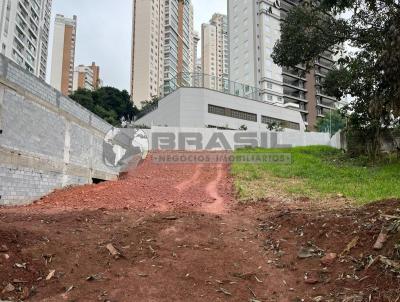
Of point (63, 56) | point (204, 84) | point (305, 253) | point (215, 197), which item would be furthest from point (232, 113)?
point (63, 56)

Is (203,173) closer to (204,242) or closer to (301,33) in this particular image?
(301,33)

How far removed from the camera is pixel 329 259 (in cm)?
547

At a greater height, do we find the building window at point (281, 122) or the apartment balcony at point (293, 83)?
the apartment balcony at point (293, 83)

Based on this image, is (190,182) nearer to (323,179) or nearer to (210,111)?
(323,179)

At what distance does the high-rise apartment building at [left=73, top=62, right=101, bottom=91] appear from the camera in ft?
285

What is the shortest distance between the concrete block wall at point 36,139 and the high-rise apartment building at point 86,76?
2844 inches

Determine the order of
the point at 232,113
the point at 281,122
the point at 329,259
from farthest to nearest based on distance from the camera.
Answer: the point at 281,122
the point at 232,113
the point at 329,259

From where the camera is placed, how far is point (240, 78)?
63812 mm

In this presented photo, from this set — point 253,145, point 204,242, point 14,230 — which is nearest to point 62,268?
point 14,230

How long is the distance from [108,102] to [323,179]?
4033 centimetres

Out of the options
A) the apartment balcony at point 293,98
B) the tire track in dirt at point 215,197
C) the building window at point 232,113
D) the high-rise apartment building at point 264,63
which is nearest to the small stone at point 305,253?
the tire track in dirt at point 215,197

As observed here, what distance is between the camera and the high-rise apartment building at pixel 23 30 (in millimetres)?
45156

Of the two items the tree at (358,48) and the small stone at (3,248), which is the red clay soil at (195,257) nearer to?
the small stone at (3,248)

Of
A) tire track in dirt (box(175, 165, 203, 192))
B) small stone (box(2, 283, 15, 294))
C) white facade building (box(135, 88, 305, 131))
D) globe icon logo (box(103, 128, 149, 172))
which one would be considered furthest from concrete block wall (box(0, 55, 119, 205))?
white facade building (box(135, 88, 305, 131))
